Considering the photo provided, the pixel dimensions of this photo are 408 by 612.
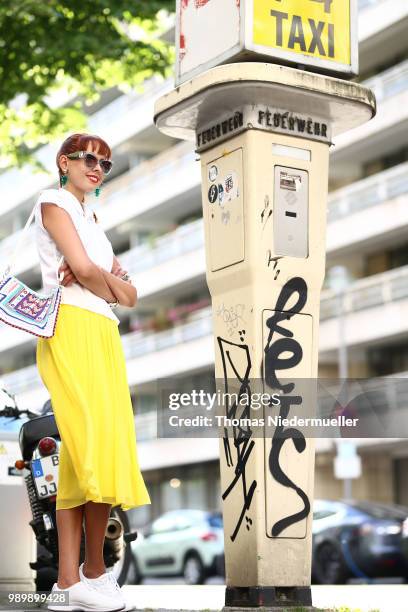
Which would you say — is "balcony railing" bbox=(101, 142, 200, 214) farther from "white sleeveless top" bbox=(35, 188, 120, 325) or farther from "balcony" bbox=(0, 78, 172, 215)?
"white sleeveless top" bbox=(35, 188, 120, 325)

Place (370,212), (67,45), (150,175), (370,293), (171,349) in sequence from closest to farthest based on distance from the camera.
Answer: (67,45) → (370,293) → (370,212) → (171,349) → (150,175)

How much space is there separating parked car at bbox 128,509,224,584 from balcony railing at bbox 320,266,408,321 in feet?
52.5

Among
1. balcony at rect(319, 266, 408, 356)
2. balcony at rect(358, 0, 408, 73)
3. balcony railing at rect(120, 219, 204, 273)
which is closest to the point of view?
balcony at rect(319, 266, 408, 356)

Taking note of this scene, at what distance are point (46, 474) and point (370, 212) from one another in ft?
112

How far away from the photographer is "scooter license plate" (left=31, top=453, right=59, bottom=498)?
670cm

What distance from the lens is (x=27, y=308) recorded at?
5172mm

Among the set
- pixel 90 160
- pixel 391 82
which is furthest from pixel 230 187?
pixel 391 82

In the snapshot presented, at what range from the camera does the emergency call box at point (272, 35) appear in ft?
21.2

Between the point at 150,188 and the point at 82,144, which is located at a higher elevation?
the point at 150,188

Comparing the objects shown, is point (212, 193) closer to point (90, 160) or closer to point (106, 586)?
point (90, 160)

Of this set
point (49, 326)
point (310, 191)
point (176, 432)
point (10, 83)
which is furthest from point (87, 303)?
point (10, 83)

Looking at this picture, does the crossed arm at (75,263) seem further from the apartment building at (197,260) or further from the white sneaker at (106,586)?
the apartment building at (197,260)

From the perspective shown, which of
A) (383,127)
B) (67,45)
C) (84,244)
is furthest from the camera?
(383,127)

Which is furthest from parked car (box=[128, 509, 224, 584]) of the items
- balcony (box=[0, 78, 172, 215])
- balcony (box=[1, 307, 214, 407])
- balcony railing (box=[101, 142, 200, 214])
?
balcony (box=[0, 78, 172, 215])
